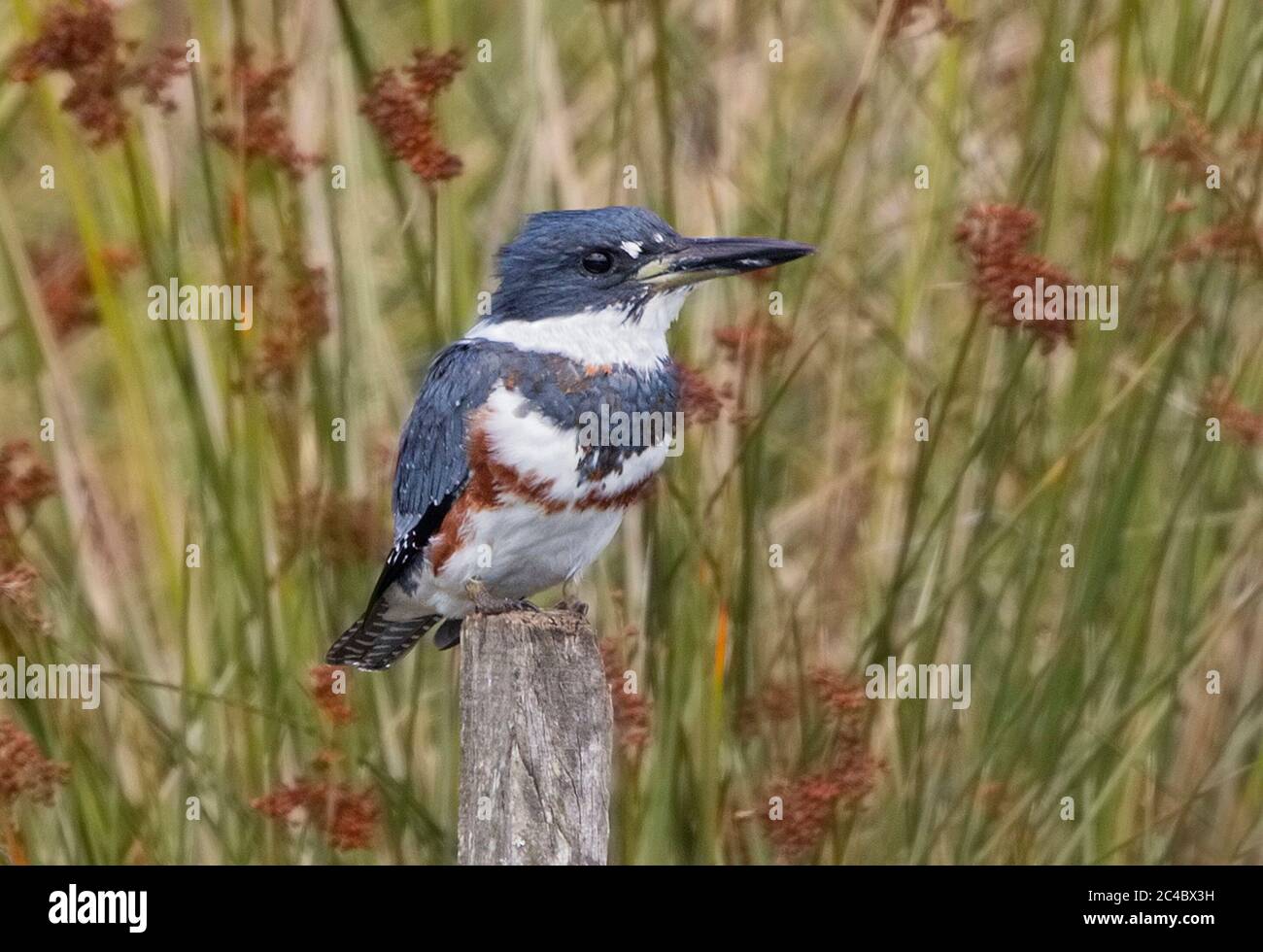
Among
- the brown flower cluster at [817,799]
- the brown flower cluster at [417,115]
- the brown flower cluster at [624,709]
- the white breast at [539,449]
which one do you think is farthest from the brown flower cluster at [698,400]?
the brown flower cluster at [817,799]

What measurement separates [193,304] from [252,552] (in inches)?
26.7

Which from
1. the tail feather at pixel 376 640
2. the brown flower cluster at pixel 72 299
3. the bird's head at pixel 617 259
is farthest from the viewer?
the brown flower cluster at pixel 72 299

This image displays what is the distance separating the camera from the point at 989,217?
4293mm

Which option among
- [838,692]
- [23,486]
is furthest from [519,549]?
[23,486]

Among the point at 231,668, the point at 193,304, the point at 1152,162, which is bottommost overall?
the point at 231,668

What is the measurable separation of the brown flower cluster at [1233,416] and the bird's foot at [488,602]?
5.74ft

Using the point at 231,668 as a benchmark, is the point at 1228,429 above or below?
above

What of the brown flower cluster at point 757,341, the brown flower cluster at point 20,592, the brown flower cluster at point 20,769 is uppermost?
the brown flower cluster at point 757,341

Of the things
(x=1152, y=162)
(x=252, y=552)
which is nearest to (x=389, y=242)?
(x=252, y=552)

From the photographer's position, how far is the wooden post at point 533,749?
132 inches

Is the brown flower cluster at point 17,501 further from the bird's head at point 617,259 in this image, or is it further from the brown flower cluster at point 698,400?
the brown flower cluster at point 698,400

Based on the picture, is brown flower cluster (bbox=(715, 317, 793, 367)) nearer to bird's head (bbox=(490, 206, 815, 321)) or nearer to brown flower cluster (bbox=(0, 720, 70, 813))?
bird's head (bbox=(490, 206, 815, 321))

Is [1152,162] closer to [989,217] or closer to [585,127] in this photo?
[989,217]

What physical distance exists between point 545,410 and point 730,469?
0.44 metres
